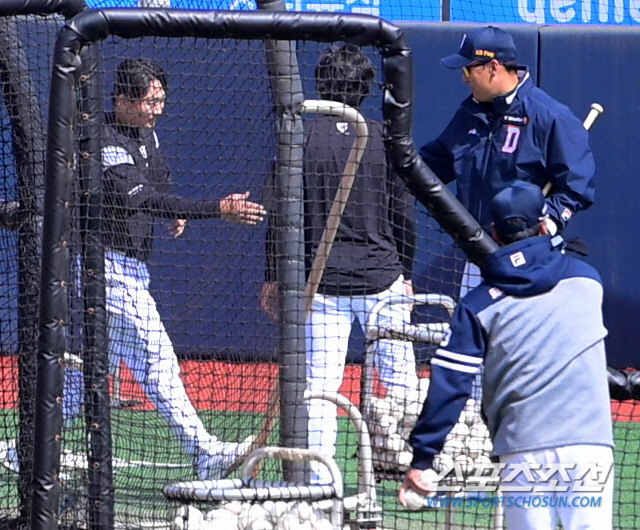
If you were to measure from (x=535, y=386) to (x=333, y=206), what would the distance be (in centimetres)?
112

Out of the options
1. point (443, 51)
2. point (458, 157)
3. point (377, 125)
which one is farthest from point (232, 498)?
point (443, 51)

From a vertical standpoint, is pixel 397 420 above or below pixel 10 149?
below

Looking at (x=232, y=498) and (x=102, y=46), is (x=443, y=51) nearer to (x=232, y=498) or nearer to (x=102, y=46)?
(x=102, y=46)

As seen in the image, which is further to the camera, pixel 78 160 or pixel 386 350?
pixel 386 350

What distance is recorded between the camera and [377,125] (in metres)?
4.73

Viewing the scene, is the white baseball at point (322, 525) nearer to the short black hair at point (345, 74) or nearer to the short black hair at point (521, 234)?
the short black hair at point (521, 234)

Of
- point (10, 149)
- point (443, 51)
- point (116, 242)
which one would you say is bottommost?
point (116, 242)

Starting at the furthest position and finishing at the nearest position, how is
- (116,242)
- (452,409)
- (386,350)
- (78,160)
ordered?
(386,350) < (116,242) < (78,160) < (452,409)

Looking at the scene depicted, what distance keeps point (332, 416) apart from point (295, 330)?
589mm

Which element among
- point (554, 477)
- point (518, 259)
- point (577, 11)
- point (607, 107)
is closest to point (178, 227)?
point (518, 259)

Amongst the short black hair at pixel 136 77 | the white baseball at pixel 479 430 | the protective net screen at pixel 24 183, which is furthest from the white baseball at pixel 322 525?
the short black hair at pixel 136 77

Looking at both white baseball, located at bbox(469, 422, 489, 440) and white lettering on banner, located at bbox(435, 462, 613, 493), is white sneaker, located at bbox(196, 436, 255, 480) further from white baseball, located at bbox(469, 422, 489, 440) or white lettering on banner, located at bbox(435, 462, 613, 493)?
white lettering on banner, located at bbox(435, 462, 613, 493)

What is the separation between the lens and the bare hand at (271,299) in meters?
4.46

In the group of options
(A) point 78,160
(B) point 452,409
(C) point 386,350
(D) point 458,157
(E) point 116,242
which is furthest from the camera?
(D) point 458,157
